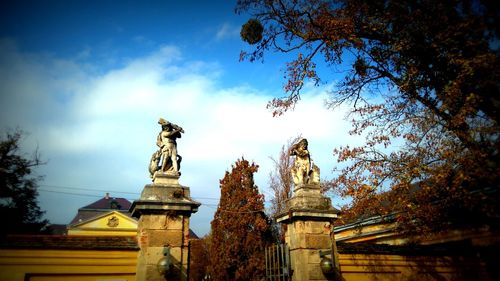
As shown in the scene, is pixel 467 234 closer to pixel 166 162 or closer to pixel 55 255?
pixel 166 162

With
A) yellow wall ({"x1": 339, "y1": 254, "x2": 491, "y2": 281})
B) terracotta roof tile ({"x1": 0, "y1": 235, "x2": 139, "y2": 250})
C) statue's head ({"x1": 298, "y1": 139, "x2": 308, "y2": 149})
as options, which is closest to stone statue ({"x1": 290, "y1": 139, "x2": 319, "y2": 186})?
statue's head ({"x1": 298, "y1": 139, "x2": 308, "y2": 149})

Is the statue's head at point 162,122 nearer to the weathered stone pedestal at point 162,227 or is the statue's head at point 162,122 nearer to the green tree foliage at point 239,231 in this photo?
the weathered stone pedestal at point 162,227

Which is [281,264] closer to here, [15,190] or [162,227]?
[162,227]

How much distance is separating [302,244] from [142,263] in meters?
3.27

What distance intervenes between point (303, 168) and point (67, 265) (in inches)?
205

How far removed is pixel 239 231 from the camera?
15672 mm

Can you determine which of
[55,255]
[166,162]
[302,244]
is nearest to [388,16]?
[302,244]

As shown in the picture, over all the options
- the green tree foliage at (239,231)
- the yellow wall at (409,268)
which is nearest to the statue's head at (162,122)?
the yellow wall at (409,268)

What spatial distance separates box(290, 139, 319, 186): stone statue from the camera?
294 inches

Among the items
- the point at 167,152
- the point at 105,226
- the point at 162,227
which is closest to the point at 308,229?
the point at 162,227

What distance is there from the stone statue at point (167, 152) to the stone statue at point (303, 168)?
2786 millimetres

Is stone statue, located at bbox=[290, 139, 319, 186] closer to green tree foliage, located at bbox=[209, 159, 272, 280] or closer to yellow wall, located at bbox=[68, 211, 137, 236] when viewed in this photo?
green tree foliage, located at bbox=[209, 159, 272, 280]

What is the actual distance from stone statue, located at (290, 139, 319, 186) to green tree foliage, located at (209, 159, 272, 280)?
22.8 ft

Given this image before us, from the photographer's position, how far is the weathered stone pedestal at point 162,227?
5.89 m
